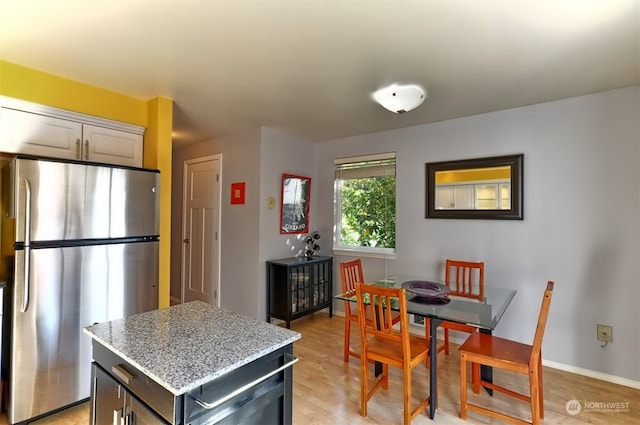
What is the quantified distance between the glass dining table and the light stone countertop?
1088mm

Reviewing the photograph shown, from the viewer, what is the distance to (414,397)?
225 cm

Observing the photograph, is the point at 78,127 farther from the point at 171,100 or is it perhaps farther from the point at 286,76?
the point at 286,76

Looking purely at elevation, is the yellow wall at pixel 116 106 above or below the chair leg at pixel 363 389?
above

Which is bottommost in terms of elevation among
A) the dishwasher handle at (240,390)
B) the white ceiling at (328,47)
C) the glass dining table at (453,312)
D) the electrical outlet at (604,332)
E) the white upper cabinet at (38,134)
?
the electrical outlet at (604,332)

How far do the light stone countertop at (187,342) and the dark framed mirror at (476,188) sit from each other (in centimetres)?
246

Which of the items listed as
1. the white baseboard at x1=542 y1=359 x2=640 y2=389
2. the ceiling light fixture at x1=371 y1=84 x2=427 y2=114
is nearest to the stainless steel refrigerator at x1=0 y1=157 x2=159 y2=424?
the ceiling light fixture at x1=371 y1=84 x2=427 y2=114

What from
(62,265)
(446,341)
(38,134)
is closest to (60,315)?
(62,265)

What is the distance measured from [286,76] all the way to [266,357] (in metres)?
1.87

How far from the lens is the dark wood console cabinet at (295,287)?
3412 millimetres

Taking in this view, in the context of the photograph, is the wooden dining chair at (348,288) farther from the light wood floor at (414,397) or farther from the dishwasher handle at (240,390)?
the dishwasher handle at (240,390)

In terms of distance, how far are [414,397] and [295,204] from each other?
8.07 ft

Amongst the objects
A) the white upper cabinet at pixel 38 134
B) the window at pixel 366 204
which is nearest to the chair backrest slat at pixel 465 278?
the window at pixel 366 204

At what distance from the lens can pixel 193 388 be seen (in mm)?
911

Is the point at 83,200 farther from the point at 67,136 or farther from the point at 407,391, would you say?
the point at 407,391
